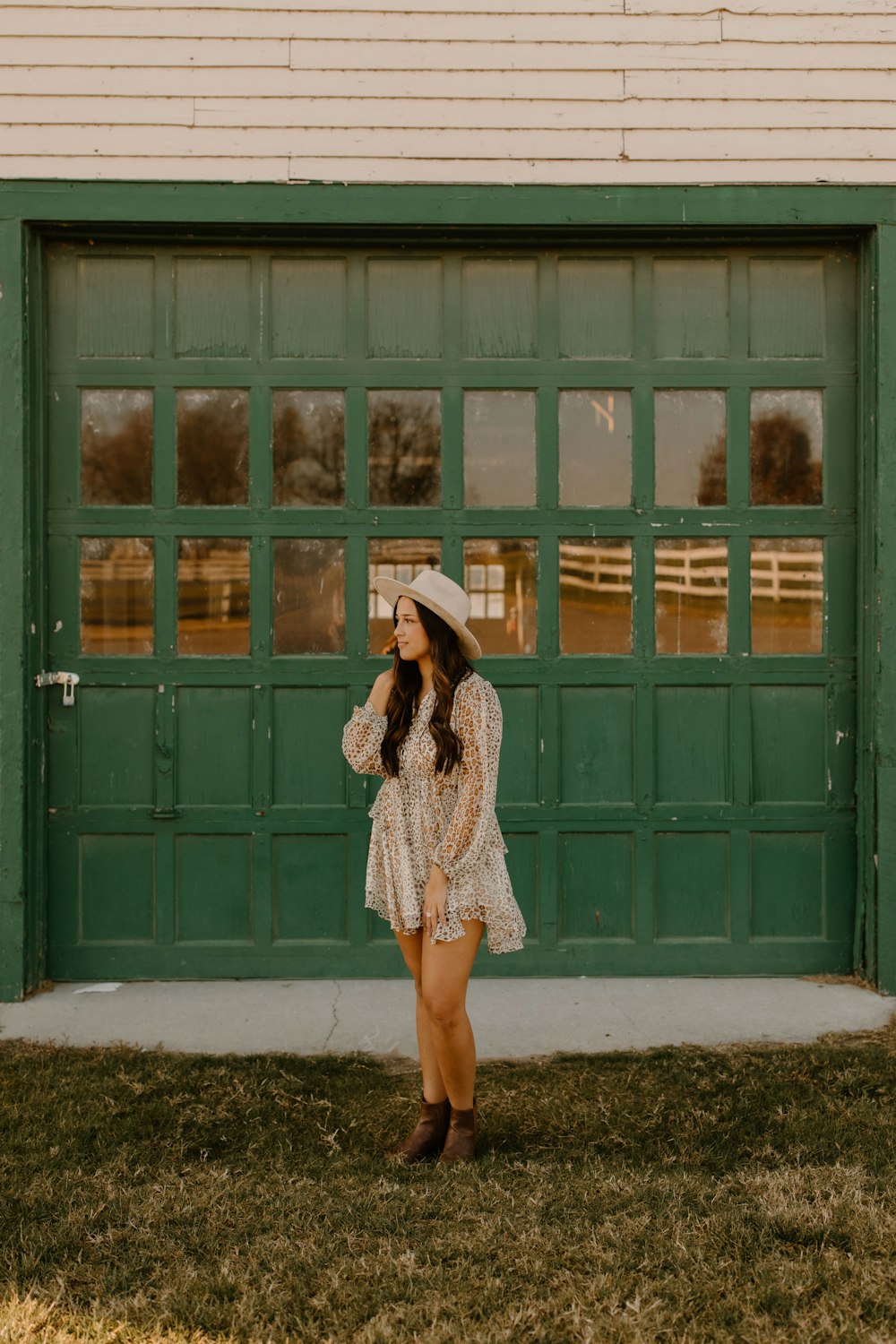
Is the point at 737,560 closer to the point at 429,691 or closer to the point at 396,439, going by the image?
the point at 396,439

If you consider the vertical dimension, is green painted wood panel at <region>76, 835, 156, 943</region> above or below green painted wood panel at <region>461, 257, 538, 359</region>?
below

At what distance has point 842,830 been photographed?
5.69 m

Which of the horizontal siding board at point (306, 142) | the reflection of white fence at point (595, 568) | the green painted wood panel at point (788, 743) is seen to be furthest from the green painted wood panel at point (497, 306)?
the green painted wood panel at point (788, 743)

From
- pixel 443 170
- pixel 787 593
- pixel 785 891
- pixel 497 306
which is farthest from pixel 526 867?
pixel 443 170

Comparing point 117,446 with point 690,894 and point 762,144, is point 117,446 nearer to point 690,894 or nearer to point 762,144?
point 762,144

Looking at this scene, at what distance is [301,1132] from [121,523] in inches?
121

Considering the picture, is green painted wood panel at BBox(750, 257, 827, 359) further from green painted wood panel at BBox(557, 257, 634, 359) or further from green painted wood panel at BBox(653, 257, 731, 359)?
green painted wood panel at BBox(557, 257, 634, 359)

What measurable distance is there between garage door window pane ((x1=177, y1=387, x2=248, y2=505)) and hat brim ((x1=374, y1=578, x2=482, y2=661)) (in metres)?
2.03

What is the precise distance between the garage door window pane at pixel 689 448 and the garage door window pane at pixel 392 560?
3.89ft

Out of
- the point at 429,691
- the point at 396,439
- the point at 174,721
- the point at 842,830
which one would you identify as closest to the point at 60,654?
the point at 174,721

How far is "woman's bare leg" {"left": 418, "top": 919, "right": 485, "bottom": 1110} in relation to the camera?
352 centimetres

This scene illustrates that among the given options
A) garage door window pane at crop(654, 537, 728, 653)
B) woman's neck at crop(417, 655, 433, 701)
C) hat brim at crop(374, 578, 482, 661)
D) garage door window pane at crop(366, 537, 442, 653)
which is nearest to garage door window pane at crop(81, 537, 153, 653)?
garage door window pane at crop(366, 537, 442, 653)

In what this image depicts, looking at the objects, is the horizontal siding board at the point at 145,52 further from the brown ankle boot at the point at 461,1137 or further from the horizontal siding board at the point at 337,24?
the brown ankle boot at the point at 461,1137

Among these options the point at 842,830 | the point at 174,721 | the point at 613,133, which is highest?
the point at 613,133
